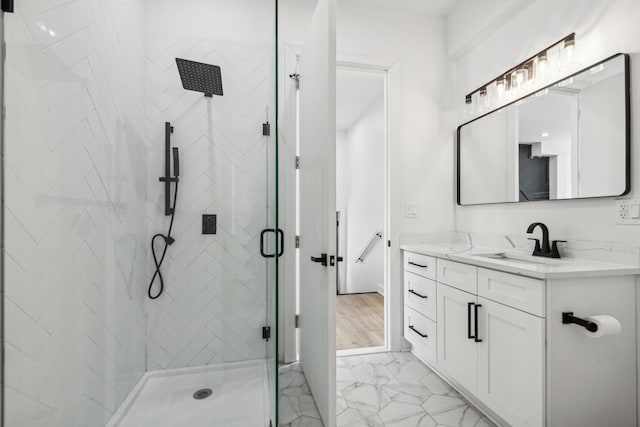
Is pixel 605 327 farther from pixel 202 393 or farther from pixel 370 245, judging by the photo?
pixel 370 245

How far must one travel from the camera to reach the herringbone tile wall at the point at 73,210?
89 cm

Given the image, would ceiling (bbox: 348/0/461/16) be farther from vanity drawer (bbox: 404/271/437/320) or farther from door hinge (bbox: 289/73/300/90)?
vanity drawer (bbox: 404/271/437/320)

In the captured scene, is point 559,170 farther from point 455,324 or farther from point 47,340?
point 47,340

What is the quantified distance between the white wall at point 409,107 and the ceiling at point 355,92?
1.84 ft

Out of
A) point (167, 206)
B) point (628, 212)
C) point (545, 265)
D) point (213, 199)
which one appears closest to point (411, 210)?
point (545, 265)

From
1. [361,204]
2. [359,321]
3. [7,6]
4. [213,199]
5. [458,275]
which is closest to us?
[7,6]

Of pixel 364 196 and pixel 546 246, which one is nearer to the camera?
pixel 546 246

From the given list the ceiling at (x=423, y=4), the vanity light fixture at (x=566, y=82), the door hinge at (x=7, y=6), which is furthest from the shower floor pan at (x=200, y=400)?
the ceiling at (x=423, y=4)

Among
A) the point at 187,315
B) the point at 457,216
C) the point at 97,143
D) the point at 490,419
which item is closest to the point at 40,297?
the point at 97,143

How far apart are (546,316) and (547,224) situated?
787 mm

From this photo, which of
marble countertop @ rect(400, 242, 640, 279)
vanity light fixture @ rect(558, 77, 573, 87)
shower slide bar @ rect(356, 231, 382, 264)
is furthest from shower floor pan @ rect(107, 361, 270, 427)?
shower slide bar @ rect(356, 231, 382, 264)

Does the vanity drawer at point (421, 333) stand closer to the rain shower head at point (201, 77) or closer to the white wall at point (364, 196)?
the white wall at point (364, 196)

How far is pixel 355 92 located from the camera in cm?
376

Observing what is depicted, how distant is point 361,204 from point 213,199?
10.0 ft
